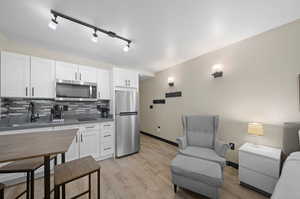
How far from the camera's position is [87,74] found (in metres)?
2.76

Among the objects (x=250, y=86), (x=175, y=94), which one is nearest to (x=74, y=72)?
(x=175, y=94)

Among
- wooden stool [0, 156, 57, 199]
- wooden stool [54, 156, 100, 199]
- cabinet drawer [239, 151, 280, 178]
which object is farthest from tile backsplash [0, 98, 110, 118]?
cabinet drawer [239, 151, 280, 178]

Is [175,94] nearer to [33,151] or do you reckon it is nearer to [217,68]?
[217,68]

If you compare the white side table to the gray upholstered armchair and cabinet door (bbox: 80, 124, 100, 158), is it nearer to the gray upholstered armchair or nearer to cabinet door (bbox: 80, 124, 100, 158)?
the gray upholstered armchair

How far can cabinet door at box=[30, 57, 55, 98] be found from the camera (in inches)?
86.4

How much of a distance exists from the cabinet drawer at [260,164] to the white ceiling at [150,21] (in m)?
2.04

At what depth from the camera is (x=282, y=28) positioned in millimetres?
1783

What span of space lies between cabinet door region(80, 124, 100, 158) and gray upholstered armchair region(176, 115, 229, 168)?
1847mm

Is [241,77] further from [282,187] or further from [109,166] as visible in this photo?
[109,166]

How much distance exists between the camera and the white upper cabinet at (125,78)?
9.78 ft

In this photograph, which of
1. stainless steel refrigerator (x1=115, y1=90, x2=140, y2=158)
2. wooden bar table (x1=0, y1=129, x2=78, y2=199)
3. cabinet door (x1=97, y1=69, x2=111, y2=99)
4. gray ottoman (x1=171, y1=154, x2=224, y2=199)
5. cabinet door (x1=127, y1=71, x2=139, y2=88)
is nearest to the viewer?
wooden bar table (x1=0, y1=129, x2=78, y2=199)

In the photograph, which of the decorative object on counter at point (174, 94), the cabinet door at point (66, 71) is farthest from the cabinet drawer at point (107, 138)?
the decorative object on counter at point (174, 94)

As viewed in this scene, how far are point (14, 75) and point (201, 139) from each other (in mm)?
3764

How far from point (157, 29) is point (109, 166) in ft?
9.40
